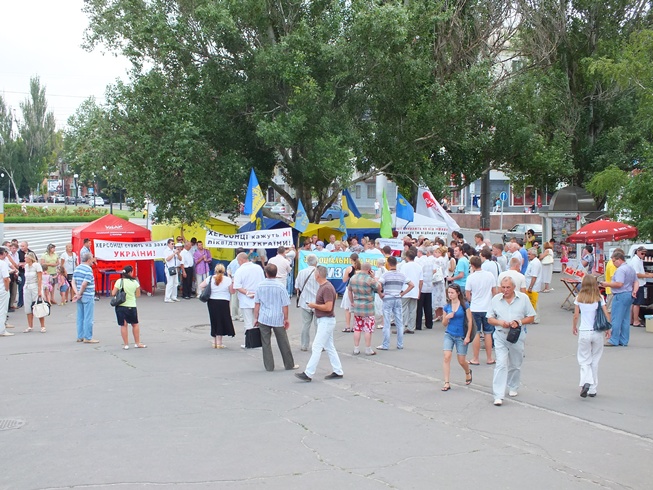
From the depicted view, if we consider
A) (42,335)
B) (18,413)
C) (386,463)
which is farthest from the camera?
(42,335)

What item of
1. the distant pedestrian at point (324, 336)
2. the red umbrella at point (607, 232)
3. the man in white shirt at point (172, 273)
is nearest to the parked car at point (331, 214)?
the man in white shirt at point (172, 273)

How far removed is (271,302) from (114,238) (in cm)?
1213

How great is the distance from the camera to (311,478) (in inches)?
262

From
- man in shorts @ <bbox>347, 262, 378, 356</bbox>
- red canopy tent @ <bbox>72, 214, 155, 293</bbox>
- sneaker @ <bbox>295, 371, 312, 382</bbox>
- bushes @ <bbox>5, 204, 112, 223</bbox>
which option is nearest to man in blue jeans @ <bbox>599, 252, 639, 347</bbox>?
man in shorts @ <bbox>347, 262, 378, 356</bbox>

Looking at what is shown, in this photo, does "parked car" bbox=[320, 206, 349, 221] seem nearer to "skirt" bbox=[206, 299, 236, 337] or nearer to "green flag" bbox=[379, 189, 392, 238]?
"green flag" bbox=[379, 189, 392, 238]

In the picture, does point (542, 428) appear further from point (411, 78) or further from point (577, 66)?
point (577, 66)

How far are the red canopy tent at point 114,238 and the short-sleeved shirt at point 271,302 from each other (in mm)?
11411

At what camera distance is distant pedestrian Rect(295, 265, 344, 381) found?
10.7m

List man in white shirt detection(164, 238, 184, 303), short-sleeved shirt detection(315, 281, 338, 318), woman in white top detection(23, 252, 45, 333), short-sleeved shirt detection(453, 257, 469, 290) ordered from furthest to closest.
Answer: man in white shirt detection(164, 238, 184, 303) → woman in white top detection(23, 252, 45, 333) → short-sleeved shirt detection(453, 257, 469, 290) → short-sleeved shirt detection(315, 281, 338, 318)

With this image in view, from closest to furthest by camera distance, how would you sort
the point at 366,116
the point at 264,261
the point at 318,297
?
1. the point at 318,297
2. the point at 264,261
3. the point at 366,116

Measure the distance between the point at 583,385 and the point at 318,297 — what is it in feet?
12.6

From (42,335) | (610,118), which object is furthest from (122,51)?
(610,118)

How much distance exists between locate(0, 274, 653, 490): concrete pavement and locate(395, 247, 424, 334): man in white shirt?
151cm

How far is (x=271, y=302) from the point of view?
11391 millimetres
